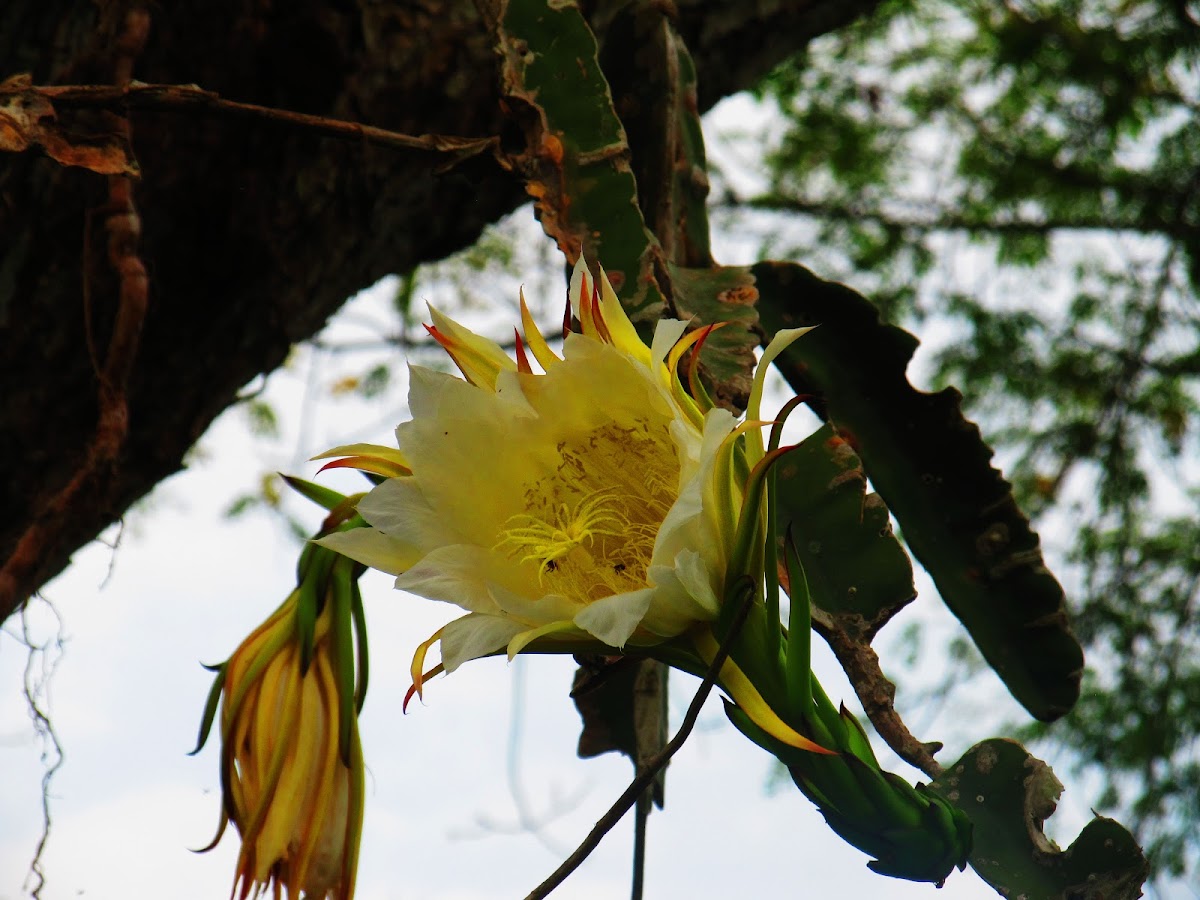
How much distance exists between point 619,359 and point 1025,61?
6.80 feet

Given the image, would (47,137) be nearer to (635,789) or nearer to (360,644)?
(360,644)

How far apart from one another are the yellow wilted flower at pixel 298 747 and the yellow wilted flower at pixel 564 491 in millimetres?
173

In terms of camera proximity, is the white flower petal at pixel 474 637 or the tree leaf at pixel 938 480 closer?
the white flower petal at pixel 474 637

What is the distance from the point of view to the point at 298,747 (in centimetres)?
79

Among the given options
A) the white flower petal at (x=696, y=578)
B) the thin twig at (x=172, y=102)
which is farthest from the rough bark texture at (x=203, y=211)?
the white flower petal at (x=696, y=578)

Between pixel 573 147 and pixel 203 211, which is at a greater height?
pixel 203 211

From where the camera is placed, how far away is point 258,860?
0.77 m

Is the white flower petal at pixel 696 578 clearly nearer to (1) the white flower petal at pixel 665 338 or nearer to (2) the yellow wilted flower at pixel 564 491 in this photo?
(2) the yellow wilted flower at pixel 564 491

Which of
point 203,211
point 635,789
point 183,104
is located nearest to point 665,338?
point 635,789

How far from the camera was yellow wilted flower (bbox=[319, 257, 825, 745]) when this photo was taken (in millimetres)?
566

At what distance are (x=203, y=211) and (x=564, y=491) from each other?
26.7 inches

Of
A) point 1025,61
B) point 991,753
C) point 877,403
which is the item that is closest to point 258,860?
point 991,753

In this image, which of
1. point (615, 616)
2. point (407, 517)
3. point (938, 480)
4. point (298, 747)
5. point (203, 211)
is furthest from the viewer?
point (203, 211)

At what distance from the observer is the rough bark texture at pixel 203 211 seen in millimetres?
1076
